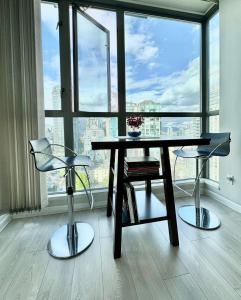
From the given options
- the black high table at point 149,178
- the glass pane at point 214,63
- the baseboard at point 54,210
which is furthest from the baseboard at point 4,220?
the glass pane at point 214,63

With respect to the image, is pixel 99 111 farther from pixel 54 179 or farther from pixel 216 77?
pixel 216 77

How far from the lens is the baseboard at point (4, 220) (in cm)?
181

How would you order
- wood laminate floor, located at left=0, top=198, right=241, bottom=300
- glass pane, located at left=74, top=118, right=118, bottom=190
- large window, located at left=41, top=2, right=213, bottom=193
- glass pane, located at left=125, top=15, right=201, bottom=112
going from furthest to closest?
glass pane, located at left=125, top=15, right=201, bottom=112
glass pane, located at left=74, top=118, right=118, bottom=190
large window, located at left=41, top=2, right=213, bottom=193
wood laminate floor, located at left=0, top=198, right=241, bottom=300

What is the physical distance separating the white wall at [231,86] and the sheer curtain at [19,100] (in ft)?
6.80

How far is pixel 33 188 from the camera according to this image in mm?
2010

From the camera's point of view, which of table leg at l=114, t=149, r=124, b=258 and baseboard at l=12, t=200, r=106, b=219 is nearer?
table leg at l=114, t=149, r=124, b=258

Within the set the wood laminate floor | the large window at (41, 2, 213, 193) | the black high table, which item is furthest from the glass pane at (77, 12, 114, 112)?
the wood laminate floor

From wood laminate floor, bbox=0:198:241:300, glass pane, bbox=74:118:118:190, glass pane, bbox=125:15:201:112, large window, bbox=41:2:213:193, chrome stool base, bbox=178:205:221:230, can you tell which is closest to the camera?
wood laminate floor, bbox=0:198:241:300

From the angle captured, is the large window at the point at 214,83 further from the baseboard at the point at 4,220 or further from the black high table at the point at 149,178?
the baseboard at the point at 4,220

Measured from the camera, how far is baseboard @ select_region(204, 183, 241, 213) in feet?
6.95

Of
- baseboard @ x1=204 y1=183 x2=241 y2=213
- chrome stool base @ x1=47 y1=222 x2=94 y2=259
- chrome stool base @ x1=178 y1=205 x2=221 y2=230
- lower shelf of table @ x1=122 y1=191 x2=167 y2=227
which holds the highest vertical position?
lower shelf of table @ x1=122 y1=191 x2=167 y2=227

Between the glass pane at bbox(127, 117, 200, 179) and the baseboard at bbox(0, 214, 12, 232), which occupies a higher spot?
the glass pane at bbox(127, 117, 200, 179)

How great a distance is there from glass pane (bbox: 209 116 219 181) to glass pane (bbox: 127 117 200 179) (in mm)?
183

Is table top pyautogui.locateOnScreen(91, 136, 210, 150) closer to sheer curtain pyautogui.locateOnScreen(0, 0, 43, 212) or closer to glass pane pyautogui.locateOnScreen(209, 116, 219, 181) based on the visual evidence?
sheer curtain pyautogui.locateOnScreen(0, 0, 43, 212)
